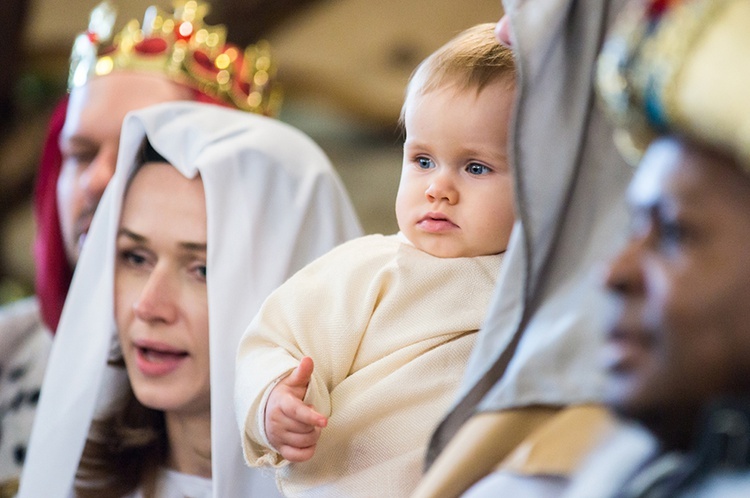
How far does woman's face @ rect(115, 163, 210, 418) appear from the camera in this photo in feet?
4.91

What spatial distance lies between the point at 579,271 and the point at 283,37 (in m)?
4.01

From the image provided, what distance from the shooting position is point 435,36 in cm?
461

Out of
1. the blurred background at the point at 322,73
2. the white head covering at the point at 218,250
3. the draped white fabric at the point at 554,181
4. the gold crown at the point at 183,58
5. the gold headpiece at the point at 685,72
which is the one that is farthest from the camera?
the blurred background at the point at 322,73

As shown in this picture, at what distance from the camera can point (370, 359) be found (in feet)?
3.87

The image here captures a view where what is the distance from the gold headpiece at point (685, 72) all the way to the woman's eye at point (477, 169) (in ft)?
1.38

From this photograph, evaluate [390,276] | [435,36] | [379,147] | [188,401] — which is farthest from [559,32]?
[379,147]

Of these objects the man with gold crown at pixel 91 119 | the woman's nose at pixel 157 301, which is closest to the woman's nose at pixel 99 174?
the man with gold crown at pixel 91 119

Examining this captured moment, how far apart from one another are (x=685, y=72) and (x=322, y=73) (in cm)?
417

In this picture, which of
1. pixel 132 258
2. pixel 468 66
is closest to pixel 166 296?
pixel 132 258

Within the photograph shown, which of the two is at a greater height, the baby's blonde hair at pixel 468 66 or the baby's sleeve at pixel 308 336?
the baby's blonde hair at pixel 468 66

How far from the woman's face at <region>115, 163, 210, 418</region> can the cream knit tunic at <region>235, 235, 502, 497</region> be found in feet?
1.04

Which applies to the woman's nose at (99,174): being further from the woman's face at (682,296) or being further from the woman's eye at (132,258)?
the woman's face at (682,296)

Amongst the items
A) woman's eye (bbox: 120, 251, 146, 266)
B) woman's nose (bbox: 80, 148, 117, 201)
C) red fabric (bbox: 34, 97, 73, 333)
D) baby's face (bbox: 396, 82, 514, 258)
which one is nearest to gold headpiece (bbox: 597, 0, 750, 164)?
baby's face (bbox: 396, 82, 514, 258)

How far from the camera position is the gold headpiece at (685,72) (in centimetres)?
62
